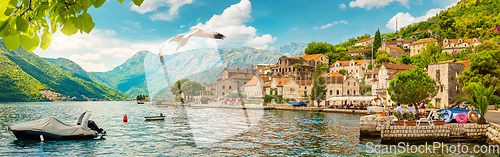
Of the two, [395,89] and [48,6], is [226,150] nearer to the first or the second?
[48,6]

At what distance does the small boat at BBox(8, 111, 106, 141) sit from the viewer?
18297 millimetres

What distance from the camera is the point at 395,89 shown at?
38.4 meters

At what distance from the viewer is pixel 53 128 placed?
18797 millimetres

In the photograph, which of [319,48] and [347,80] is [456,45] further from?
[347,80]

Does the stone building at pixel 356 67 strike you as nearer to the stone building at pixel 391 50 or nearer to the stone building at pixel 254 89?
the stone building at pixel 391 50

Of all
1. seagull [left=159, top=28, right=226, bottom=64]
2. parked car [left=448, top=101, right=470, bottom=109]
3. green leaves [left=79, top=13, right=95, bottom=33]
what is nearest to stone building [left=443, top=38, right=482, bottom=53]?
parked car [left=448, top=101, right=470, bottom=109]

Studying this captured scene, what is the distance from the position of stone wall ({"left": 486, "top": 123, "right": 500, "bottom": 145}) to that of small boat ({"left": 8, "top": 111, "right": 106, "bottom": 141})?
23480mm

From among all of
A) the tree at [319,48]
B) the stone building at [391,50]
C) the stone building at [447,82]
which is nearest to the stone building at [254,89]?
the stone building at [447,82]

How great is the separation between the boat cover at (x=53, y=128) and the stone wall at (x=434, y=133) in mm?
18715

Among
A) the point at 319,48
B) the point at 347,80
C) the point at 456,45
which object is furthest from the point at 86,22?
the point at 319,48

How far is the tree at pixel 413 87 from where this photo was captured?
35906mm

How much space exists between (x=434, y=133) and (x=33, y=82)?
7142 inches

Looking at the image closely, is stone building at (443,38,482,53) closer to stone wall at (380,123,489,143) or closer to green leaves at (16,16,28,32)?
stone wall at (380,123,489,143)

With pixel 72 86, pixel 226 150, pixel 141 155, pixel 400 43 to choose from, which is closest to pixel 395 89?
pixel 226 150
